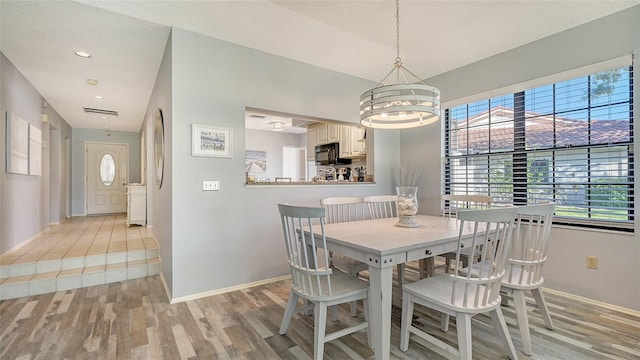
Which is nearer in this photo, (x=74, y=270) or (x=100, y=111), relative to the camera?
(x=74, y=270)

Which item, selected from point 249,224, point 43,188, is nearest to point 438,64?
point 249,224

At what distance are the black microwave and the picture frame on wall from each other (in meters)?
3.12

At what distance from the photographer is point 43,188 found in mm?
4918

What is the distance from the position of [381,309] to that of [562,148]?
2677 mm

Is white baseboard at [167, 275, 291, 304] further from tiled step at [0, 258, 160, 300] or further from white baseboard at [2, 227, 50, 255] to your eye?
white baseboard at [2, 227, 50, 255]

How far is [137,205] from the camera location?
217 inches

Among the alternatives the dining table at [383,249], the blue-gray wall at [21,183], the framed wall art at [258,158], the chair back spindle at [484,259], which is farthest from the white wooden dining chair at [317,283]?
the framed wall art at [258,158]

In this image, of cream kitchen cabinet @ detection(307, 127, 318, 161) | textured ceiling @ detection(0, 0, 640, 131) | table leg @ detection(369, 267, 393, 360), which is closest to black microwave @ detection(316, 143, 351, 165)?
cream kitchen cabinet @ detection(307, 127, 318, 161)

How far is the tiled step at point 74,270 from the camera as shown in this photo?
287cm

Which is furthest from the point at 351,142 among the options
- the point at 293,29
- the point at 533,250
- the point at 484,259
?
the point at 484,259

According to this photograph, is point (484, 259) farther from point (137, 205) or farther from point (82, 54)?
point (137, 205)

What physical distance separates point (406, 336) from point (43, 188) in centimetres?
616

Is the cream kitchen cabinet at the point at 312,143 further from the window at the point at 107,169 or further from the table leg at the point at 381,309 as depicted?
the window at the point at 107,169

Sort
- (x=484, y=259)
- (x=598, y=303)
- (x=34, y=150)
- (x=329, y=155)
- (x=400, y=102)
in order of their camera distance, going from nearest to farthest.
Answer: (x=484, y=259), (x=400, y=102), (x=598, y=303), (x=34, y=150), (x=329, y=155)
